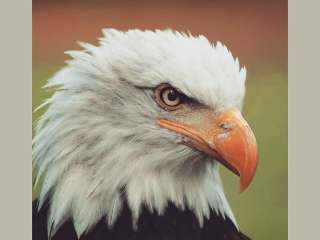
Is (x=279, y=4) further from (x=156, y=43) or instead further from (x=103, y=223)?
(x=103, y=223)

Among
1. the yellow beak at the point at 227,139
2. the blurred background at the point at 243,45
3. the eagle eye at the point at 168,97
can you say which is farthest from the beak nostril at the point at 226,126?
the blurred background at the point at 243,45

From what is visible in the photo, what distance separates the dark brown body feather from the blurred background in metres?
0.13

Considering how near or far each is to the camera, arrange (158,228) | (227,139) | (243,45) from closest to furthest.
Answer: (227,139), (158,228), (243,45)

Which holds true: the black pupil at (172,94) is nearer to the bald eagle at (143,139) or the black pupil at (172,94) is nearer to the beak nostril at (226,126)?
the bald eagle at (143,139)

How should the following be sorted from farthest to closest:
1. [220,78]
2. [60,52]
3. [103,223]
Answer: [60,52] < [103,223] < [220,78]

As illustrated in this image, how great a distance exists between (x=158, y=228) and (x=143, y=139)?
239 millimetres

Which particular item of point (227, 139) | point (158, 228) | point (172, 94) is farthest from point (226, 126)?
point (158, 228)

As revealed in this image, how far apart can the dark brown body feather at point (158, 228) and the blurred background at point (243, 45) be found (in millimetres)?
130

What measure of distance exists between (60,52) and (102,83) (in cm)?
22

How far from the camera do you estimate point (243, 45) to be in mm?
1869

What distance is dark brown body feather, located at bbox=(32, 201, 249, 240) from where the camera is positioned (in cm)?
171

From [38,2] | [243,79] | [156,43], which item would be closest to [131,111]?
[156,43]

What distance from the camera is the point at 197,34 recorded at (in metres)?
1.81

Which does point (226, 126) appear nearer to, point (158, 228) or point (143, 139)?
point (143, 139)
